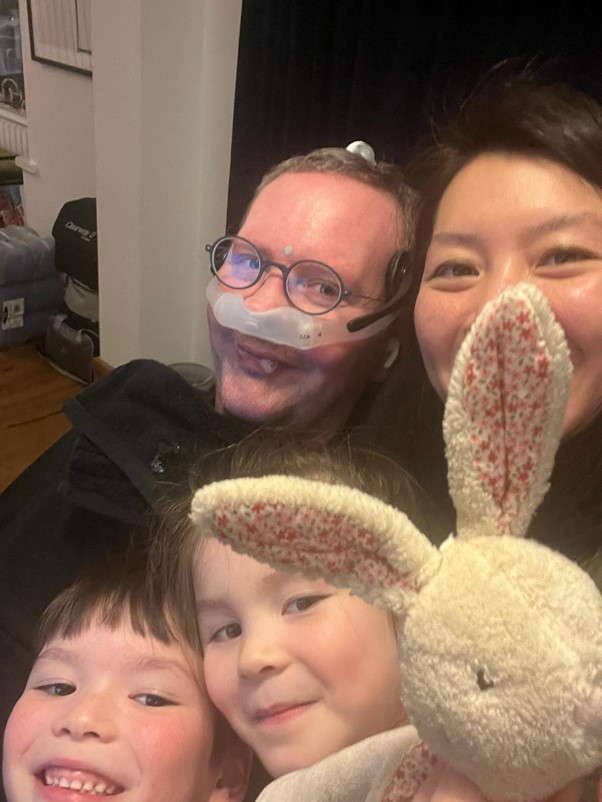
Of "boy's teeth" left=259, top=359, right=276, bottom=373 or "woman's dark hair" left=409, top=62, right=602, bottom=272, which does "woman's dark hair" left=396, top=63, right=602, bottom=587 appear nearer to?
"woman's dark hair" left=409, top=62, right=602, bottom=272

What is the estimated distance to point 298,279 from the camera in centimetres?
96

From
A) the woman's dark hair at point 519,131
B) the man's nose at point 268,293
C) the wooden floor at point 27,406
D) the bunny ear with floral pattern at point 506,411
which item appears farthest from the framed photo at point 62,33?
the bunny ear with floral pattern at point 506,411

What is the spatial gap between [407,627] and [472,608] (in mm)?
39

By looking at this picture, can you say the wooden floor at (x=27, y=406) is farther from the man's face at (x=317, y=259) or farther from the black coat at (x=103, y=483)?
the man's face at (x=317, y=259)

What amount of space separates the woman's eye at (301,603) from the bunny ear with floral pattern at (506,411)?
0.31 meters

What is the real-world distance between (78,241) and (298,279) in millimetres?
1890

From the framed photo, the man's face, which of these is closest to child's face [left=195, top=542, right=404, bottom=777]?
the man's face

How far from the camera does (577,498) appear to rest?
68 cm

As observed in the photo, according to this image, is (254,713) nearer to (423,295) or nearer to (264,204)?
(423,295)

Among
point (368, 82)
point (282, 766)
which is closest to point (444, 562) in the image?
point (282, 766)

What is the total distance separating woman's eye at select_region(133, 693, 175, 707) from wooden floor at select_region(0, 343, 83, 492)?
5.16 ft

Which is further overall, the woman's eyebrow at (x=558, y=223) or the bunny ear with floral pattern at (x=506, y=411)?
the woman's eyebrow at (x=558, y=223)

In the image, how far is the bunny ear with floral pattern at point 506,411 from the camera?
0.33 meters

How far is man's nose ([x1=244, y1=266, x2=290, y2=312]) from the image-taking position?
96 cm
